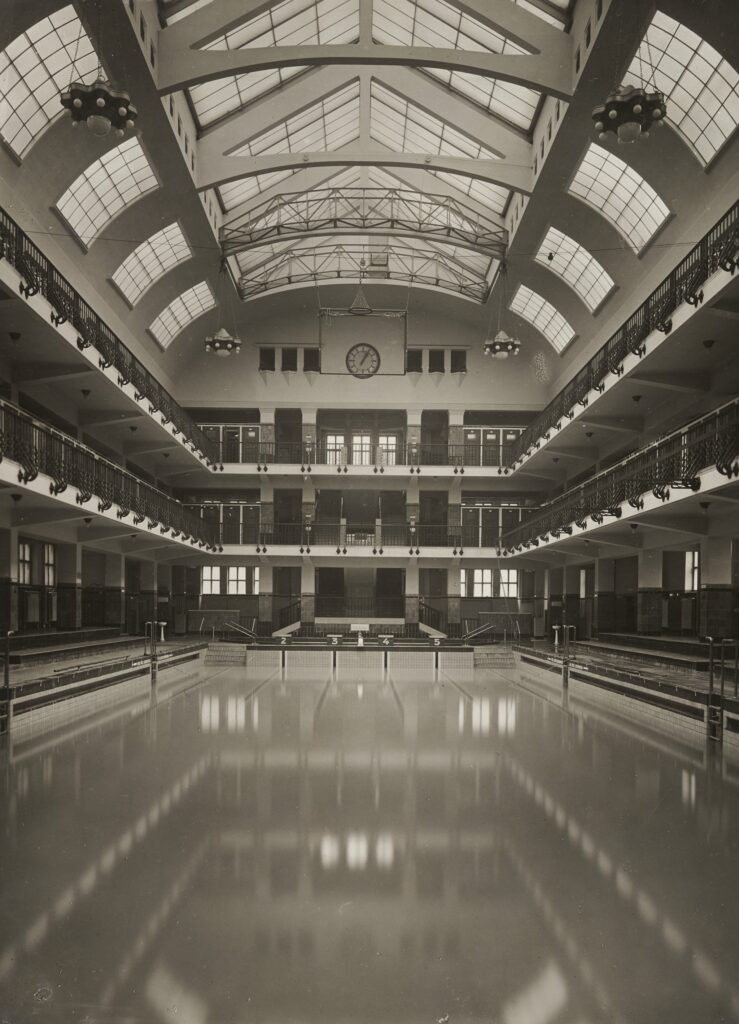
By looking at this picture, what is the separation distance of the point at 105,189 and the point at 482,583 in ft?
82.8

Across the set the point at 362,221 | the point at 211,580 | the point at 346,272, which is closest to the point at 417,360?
the point at 346,272

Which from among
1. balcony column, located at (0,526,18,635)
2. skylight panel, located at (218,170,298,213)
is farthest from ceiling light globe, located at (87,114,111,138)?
skylight panel, located at (218,170,298,213)

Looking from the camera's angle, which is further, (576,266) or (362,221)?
(362,221)

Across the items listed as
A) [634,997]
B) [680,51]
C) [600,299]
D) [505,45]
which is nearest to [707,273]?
[680,51]

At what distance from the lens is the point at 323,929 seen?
5.25 metres

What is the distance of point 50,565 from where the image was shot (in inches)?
1043

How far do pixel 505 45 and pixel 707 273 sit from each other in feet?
29.1

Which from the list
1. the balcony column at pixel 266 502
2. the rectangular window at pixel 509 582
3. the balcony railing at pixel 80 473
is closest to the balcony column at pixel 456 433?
the rectangular window at pixel 509 582

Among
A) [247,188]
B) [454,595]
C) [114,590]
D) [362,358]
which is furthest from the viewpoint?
[362,358]

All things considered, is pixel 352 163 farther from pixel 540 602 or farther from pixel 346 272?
pixel 540 602

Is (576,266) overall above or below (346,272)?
below

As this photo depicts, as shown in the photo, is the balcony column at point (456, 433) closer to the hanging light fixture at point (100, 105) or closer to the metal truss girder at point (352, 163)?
the metal truss girder at point (352, 163)

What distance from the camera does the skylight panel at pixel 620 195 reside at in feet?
71.3

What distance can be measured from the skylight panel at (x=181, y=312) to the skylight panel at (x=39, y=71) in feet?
42.9
